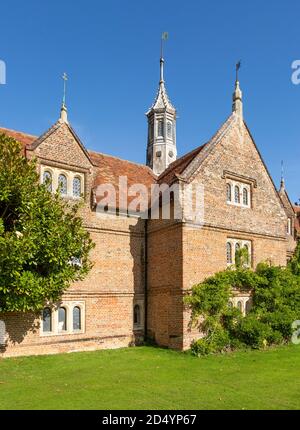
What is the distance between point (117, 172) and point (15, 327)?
384 inches

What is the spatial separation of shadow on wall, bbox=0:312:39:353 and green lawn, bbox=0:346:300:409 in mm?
829

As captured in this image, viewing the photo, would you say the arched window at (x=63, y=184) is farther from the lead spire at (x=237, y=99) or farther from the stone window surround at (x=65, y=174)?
the lead spire at (x=237, y=99)

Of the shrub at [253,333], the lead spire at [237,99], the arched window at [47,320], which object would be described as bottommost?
the shrub at [253,333]

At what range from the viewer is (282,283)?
19.6 meters

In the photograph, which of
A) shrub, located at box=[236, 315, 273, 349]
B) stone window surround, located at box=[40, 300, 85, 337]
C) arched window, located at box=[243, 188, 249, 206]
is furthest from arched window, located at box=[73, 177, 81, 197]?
shrub, located at box=[236, 315, 273, 349]

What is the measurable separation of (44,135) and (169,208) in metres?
6.63

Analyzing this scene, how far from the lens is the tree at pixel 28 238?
40.7 ft

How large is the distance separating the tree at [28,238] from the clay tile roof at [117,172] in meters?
5.87

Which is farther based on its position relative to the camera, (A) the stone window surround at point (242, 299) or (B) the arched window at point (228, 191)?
(B) the arched window at point (228, 191)

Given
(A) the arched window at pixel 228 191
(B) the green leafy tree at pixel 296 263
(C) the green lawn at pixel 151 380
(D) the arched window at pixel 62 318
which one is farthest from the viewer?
(B) the green leafy tree at pixel 296 263

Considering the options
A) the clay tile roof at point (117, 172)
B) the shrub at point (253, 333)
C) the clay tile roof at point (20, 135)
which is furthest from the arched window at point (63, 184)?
the shrub at point (253, 333)

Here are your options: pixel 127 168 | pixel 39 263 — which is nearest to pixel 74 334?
pixel 39 263
